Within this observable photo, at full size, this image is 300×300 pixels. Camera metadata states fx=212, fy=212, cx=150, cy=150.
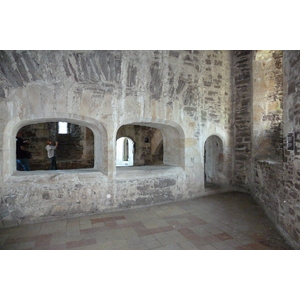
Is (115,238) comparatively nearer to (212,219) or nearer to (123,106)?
(212,219)

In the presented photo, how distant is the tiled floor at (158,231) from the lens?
312 cm

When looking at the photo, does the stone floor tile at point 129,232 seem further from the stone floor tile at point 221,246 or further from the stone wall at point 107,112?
the stone floor tile at point 221,246

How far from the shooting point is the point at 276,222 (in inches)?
152

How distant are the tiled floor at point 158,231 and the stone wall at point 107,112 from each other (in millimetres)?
443

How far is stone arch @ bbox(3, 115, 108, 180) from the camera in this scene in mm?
3877

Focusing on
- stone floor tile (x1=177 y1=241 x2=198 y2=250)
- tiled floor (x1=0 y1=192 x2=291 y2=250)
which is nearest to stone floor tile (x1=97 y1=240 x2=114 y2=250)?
tiled floor (x1=0 y1=192 x2=291 y2=250)

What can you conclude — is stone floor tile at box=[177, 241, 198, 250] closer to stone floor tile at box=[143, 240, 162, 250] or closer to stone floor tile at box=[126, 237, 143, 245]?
stone floor tile at box=[143, 240, 162, 250]

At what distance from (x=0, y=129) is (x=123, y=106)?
2.34 metres

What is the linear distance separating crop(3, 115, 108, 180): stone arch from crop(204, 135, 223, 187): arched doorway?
340 cm

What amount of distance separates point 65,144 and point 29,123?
23.2ft

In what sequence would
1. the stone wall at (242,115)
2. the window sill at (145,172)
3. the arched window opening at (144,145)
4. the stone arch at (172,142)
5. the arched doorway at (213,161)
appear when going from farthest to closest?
1. the arched window opening at (144,145)
2. the arched doorway at (213,161)
3. the stone wall at (242,115)
4. the stone arch at (172,142)
5. the window sill at (145,172)

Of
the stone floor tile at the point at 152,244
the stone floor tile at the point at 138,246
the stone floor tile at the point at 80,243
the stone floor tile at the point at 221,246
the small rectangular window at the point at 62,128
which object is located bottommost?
the stone floor tile at the point at 138,246

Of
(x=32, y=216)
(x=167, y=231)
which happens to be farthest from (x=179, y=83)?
(x=32, y=216)

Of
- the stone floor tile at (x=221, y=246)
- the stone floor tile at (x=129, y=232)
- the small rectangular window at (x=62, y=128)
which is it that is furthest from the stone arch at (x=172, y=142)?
the small rectangular window at (x=62, y=128)
